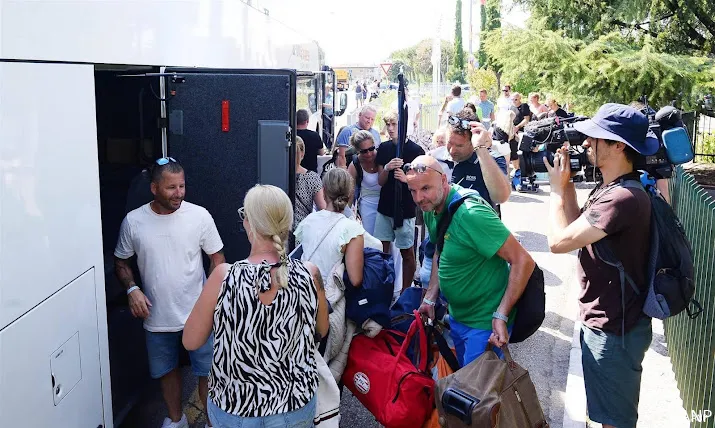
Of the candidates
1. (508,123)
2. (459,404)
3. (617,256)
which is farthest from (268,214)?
(508,123)

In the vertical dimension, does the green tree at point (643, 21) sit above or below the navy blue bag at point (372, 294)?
above

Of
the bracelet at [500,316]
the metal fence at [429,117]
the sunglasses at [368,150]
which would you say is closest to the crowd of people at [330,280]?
the bracelet at [500,316]

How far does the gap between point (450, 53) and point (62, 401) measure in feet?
265

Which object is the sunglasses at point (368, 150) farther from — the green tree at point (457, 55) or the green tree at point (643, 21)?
the green tree at point (457, 55)

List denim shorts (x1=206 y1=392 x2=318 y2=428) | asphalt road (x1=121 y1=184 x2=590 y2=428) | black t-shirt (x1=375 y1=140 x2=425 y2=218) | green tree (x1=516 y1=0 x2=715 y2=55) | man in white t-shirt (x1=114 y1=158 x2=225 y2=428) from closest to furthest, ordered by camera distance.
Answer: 1. denim shorts (x1=206 y1=392 x2=318 y2=428)
2. man in white t-shirt (x1=114 y1=158 x2=225 y2=428)
3. asphalt road (x1=121 y1=184 x2=590 y2=428)
4. black t-shirt (x1=375 y1=140 x2=425 y2=218)
5. green tree (x1=516 y1=0 x2=715 y2=55)

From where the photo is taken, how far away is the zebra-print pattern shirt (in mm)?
2791

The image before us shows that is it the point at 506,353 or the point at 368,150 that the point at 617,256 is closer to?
the point at 506,353

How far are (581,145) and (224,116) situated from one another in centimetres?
239

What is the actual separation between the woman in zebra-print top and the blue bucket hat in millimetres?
1589

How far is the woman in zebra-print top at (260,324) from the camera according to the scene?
2.79m

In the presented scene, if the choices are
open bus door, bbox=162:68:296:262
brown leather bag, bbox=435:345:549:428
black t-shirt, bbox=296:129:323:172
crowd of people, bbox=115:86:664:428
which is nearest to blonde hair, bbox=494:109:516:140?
black t-shirt, bbox=296:129:323:172

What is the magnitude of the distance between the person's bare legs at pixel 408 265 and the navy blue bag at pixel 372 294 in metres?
2.64

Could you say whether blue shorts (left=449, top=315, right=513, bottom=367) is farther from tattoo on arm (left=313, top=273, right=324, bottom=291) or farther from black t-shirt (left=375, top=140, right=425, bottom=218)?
black t-shirt (left=375, top=140, right=425, bottom=218)

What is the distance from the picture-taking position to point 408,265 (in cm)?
668
